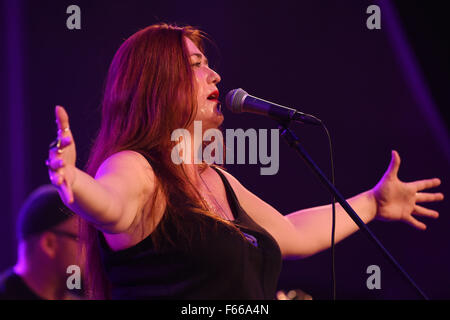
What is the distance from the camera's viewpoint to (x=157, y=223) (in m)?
1.34

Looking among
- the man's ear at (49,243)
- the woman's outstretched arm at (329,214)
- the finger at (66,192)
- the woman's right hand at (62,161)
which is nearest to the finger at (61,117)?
the woman's right hand at (62,161)

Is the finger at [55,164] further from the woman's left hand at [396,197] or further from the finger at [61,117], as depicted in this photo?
the woman's left hand at [396,197]

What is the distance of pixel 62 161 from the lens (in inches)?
36.4

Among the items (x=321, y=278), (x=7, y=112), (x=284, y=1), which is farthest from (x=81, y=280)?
(x=284, y=1)

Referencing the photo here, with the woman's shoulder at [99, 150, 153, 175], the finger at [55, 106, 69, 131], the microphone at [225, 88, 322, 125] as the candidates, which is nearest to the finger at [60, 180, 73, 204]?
the finger at [55, 106, 69, 131]

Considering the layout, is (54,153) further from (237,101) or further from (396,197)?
(396,197)

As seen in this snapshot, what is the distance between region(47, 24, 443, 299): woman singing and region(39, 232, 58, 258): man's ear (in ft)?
2.32

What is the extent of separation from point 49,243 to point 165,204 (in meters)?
1.07

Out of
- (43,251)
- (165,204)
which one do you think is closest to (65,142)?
(165,204)

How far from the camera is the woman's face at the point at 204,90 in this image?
1620 millimetres

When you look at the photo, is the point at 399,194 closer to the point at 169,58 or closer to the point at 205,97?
the point at 205,97

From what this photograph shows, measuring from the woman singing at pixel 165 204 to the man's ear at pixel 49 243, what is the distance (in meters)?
0.71
